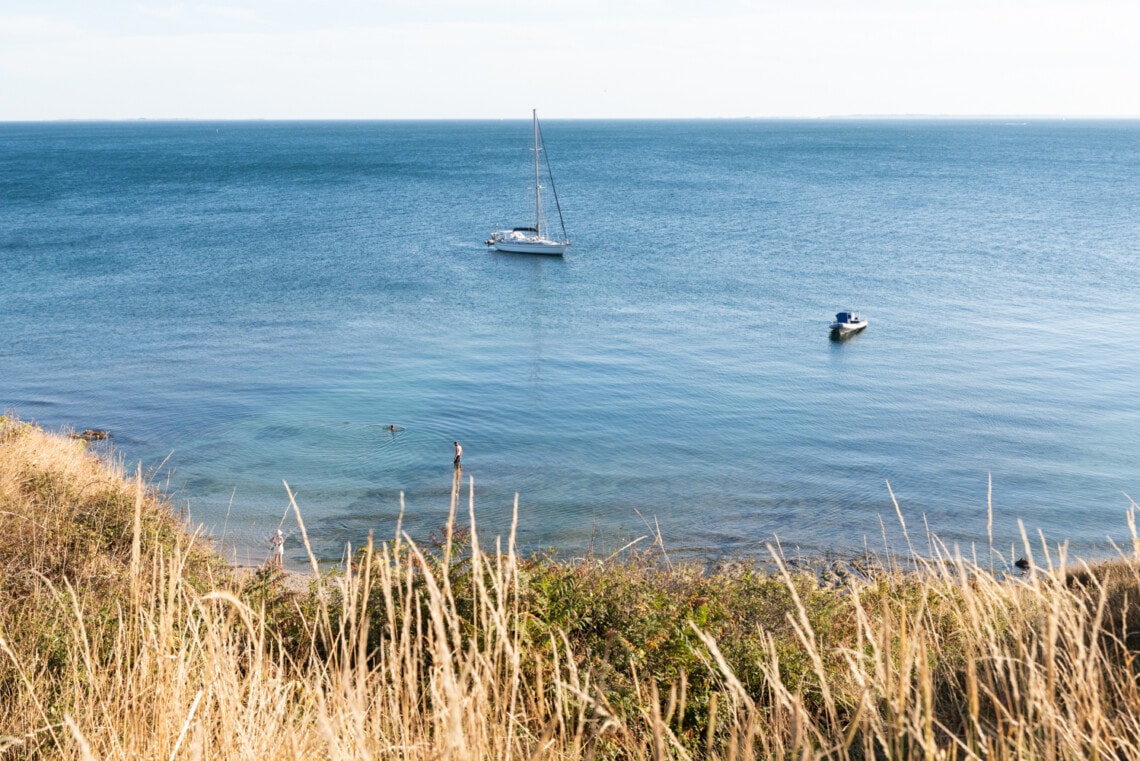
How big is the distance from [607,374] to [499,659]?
1070 inches

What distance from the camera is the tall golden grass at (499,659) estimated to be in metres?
2.14

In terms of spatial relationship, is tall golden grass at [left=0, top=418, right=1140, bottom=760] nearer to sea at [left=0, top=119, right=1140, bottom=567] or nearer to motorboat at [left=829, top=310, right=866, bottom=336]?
sea at [left=0, top=119, right=1140, bottom=567]

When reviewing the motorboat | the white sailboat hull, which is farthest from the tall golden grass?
the white sailboat hull

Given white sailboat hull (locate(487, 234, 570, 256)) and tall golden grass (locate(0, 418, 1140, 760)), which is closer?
tall golden grass (locate(0, 418, 1140, 760))

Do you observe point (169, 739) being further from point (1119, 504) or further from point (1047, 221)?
point (1047, 221)

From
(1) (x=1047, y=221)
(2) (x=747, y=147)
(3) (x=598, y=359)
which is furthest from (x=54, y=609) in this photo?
(2) (x=747, y=147)

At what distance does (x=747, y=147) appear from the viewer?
578 feet

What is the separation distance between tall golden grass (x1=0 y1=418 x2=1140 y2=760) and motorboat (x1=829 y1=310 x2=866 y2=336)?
23813 millimetres

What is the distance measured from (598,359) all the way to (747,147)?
155 meters

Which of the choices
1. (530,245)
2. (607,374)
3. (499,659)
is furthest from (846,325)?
(499,659)

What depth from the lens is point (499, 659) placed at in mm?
2789

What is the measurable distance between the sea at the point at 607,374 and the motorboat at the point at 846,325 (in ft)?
2.94

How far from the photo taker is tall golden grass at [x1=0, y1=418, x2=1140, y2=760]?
2145 mm

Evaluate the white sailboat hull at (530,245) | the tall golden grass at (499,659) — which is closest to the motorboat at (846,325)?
the white sailboat hull at (530,245)
